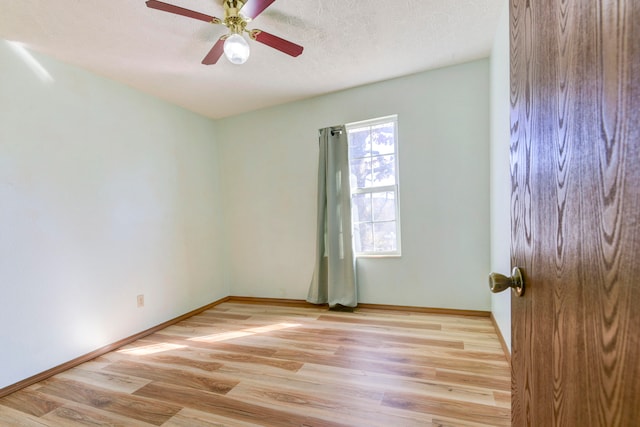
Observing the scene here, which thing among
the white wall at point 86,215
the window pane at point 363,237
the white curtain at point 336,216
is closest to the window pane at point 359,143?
the white curtain at point 336,216

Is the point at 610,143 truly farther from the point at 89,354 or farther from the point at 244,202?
the point at 244,202

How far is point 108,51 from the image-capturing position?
201cm

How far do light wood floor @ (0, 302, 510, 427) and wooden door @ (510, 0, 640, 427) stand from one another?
3.41 ft

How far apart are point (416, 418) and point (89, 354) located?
245 centimetres

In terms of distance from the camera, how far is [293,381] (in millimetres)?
1711

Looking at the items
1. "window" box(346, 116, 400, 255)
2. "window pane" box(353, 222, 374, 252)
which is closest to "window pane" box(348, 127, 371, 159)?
"window" box(346, 116, 400, 255)

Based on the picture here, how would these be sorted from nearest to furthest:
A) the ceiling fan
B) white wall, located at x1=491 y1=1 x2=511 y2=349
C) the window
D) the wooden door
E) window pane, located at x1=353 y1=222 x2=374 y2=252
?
the wooden door, the ceiling fan, white wall, located at x1=491 y1=1 x2=511 y2=349, the window, window pane, located at x1=353 y1=222 x2=374 y2=252

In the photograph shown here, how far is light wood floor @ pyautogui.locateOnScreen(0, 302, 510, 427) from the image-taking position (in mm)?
1420

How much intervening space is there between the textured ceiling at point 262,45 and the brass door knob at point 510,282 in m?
1.79

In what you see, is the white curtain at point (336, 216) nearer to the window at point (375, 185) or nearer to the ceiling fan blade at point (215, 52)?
the window at point (375, 185)

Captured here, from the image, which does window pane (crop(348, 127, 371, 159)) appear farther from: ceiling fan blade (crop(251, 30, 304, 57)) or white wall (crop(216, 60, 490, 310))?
ceiling fan blade (crop(251, 30, 304, 57))

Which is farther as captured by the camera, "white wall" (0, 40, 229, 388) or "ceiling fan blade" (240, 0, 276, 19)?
"white wall" (0, 40, 229, 388)

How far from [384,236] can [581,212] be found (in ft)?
8.26

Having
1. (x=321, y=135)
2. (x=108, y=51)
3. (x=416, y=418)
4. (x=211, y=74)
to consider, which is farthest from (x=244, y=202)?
(x=416, y=418)
